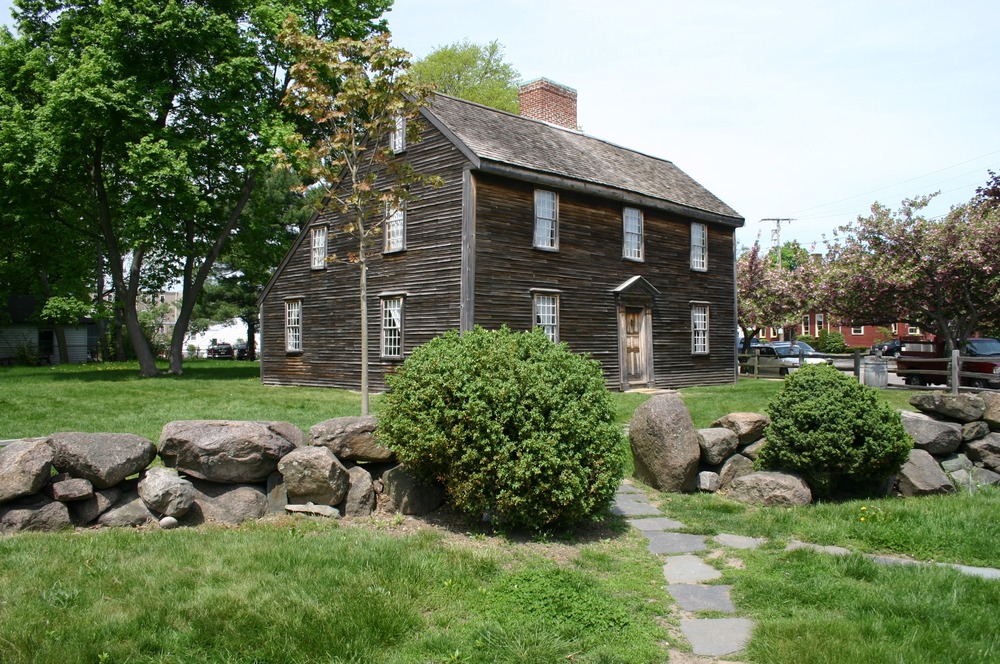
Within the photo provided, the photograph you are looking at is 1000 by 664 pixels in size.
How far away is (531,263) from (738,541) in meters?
13.1

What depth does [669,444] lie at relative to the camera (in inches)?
326

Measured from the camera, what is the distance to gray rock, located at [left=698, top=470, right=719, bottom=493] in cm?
843

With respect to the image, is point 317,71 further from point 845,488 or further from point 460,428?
point 845,488

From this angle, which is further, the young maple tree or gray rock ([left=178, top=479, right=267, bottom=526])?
the young maple tree

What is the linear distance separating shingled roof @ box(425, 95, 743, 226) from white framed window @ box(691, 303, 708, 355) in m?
3.10

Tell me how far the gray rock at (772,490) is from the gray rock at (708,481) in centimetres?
30

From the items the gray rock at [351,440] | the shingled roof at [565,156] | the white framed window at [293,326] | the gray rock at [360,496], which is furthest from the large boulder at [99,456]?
the white framed window at [293,326]

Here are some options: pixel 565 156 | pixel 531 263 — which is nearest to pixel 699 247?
pixel 565 156

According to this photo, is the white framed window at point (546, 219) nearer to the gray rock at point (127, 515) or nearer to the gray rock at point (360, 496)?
the gray rock at point (360, 496)

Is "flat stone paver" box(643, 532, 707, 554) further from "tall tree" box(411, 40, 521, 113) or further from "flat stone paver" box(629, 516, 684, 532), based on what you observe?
"tall tree" box(411, 40, 521, 113)

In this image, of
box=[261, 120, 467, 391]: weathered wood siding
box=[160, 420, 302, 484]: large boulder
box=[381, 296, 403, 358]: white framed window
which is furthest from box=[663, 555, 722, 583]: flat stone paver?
box=[381, 296, 403, 358]: white framed window

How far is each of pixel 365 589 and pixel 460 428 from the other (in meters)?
1.83

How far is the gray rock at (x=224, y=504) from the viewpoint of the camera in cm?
651

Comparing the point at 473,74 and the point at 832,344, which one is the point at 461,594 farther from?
the point at 832,344
